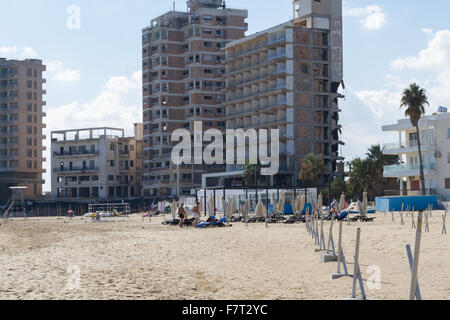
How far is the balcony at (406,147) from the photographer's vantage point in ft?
206

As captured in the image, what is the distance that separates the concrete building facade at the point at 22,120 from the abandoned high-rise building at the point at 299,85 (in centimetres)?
3844

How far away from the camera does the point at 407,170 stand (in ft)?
210

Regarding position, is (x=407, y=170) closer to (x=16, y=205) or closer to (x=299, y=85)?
(x=299, y=85)

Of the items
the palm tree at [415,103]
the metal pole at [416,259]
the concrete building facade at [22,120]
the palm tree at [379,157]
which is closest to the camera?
the metal pole at [416,259]

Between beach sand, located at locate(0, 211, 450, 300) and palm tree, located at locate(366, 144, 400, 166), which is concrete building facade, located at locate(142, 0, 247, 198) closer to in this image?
palm tree, located at locate(366, 144, 400, 166)

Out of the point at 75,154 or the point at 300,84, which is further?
the point at 75,154

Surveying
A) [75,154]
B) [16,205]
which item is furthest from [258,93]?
[16,205]

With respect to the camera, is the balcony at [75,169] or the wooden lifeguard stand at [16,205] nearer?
the wooden lifeguard stand at [16,205]

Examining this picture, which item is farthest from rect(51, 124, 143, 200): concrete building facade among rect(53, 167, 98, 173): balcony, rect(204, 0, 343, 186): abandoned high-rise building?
rect(204, 0, 343, 186): abandoned high-rise building

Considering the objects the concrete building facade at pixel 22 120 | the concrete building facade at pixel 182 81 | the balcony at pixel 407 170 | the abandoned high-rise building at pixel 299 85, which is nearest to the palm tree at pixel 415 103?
the balcony at pixel 407 170

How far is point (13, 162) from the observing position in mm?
113688

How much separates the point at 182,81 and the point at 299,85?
27.3 meters

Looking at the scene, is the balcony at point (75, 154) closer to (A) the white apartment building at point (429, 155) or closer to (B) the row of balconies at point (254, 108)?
(B) the row of balconies at point (254, 108)

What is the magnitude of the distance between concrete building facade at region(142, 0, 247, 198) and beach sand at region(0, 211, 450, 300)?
3164 inches
